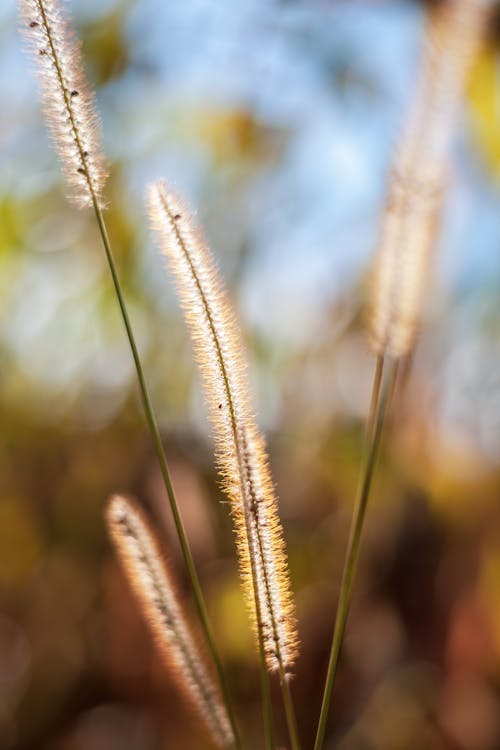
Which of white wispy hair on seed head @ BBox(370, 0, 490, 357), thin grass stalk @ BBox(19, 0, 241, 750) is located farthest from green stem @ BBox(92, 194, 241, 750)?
white wispy hair on seed head @ BBox(370, 0, 490, 357)

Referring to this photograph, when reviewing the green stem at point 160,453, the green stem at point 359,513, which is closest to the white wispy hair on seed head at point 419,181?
the green stem at point 359,513

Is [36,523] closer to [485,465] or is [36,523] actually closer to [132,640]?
[132,640]

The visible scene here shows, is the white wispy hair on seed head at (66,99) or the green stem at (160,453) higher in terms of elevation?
the white wispy hair on seed head at (66,99)

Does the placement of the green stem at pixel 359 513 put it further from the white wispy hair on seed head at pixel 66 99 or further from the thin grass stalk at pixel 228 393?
the white wispy hair on seed head at pixel 66 99

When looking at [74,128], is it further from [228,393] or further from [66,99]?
[228,393]

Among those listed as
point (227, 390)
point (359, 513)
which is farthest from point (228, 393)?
point (359, 513)

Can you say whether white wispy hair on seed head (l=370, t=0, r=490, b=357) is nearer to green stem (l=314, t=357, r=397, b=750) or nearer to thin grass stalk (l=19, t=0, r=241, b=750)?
green stem (l=314, t=357, r=397, b=750)
